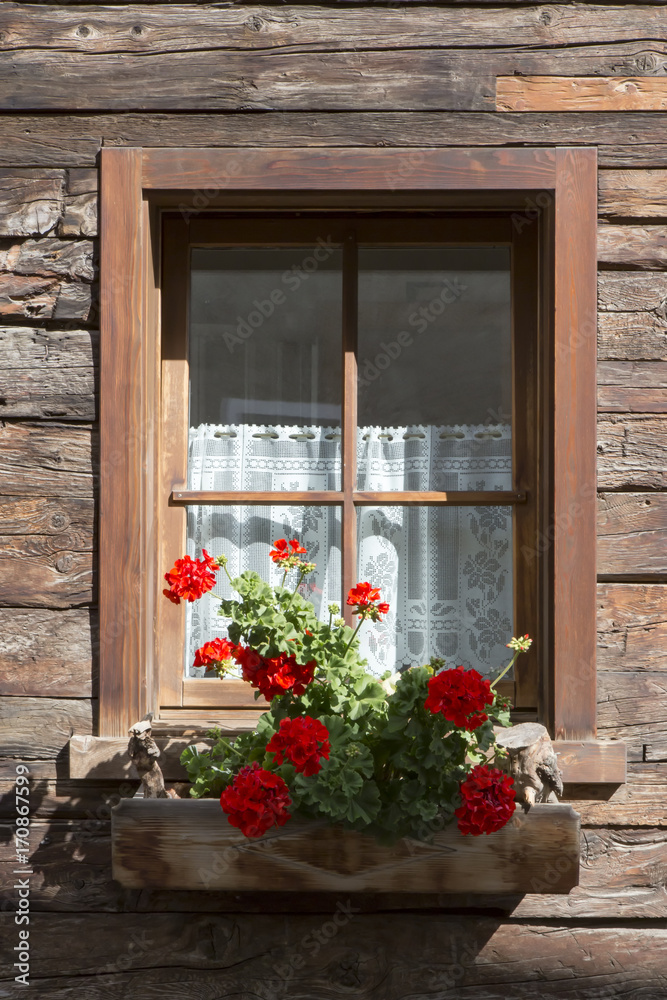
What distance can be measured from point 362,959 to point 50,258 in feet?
5.83

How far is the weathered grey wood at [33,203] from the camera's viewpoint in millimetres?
1948

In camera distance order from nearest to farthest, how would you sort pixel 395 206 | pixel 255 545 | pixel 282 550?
pixel 282 550 → pixel 395 206 → pixel 255 545

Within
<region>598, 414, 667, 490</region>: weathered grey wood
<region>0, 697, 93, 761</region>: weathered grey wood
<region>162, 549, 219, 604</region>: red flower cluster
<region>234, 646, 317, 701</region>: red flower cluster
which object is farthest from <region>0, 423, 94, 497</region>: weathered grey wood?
<region>598, 414, 667, 490</region>: weathered grey wood

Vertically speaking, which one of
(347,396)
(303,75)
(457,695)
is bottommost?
(457,695)

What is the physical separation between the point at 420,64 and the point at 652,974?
7.12 feet

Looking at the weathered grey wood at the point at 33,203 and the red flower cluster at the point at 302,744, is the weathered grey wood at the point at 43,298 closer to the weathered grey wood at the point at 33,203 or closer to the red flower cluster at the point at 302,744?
the weathered grey wood at the point at 33,203

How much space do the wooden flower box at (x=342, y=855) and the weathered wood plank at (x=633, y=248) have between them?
123 cm

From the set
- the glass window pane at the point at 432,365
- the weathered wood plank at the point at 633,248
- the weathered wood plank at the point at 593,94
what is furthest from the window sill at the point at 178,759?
the weathered wood plank at the point at 593,94

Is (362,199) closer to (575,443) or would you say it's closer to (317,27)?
(317,27)

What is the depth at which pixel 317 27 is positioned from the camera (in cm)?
195

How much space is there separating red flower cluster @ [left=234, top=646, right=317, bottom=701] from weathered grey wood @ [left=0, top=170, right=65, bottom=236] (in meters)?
1.13

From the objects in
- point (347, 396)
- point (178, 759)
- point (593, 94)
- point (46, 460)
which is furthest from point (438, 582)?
point (593, 94)

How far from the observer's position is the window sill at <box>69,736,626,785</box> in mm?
1833

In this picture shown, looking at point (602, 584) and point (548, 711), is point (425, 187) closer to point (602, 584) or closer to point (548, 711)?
point (602, 584)
